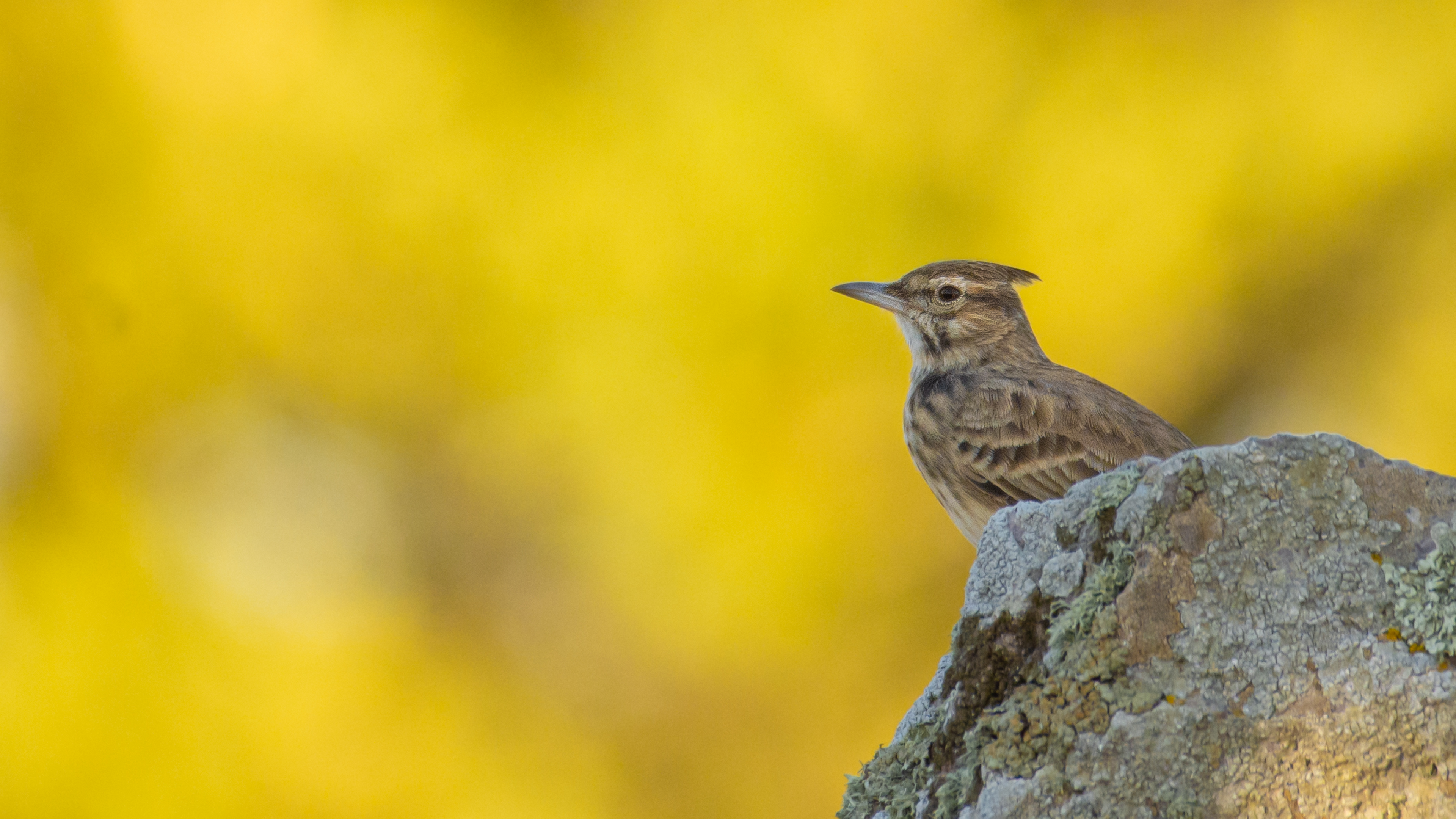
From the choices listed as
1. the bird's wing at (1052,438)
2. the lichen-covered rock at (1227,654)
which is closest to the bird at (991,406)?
the bird's wing at (1052,438)

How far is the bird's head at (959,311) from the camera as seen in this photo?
6.08 metres

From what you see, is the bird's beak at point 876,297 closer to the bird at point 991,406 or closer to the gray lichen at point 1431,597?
the bird at point 991,406

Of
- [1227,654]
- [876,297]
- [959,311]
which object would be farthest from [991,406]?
[1227,654]

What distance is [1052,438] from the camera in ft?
16.0

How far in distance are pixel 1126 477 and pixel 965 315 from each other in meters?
3.61

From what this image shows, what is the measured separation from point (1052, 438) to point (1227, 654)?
256cm

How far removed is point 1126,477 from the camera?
2572 mm

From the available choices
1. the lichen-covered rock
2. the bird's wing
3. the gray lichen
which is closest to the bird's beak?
the bird's wing

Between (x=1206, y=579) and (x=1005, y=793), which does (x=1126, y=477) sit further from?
(x=1005, y=793)

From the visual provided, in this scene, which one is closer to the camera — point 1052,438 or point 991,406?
point 1052,438

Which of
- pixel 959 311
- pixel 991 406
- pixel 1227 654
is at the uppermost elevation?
pixel 959 311

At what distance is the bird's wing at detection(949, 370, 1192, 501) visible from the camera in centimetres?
471

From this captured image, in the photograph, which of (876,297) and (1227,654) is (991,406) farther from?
(1227,654)

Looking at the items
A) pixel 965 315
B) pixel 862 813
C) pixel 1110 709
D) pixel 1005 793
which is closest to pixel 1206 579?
pixel 1110 709
